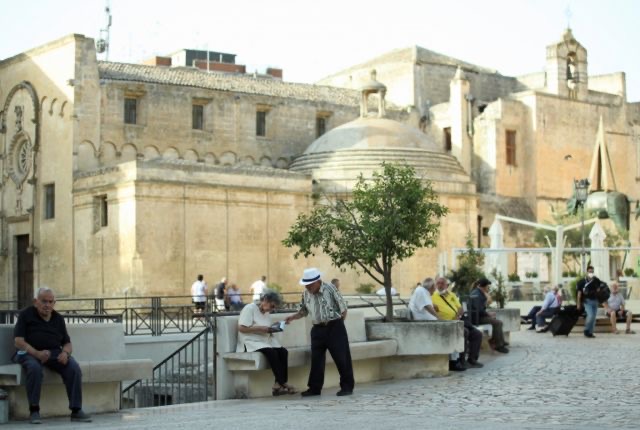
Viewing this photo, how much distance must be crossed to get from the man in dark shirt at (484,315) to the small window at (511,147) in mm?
32758

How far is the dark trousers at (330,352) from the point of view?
13.1 meters

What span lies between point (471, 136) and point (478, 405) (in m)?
40.7

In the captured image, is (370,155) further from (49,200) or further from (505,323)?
(505,323)

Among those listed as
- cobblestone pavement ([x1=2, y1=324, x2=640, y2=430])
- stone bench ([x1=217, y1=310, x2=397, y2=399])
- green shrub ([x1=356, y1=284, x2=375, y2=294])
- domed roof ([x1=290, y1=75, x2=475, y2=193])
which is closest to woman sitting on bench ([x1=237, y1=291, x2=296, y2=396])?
stone bench ([x1=217, y1=310, x2=397, y2=399])

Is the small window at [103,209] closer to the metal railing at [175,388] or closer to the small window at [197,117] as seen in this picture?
the small window at [197,117]

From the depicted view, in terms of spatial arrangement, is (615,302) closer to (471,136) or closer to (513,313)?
(513,313)

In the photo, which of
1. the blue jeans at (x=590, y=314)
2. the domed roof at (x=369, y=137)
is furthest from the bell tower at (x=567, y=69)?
the blue jeans at (x=590, y=314)

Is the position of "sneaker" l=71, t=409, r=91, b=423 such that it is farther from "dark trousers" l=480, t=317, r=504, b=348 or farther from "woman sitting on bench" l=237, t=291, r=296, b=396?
"dark trousers" l=480, t=317, r=504, b=348

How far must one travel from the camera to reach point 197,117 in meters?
44.1

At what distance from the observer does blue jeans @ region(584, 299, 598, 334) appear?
23547 millimetres

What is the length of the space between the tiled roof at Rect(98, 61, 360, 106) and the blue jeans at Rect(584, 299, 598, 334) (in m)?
22.6

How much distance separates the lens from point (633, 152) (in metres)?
57.5

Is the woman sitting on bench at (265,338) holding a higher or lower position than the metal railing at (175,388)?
higher

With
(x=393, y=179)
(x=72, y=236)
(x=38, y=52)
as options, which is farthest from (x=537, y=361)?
(x=38, y=52)
